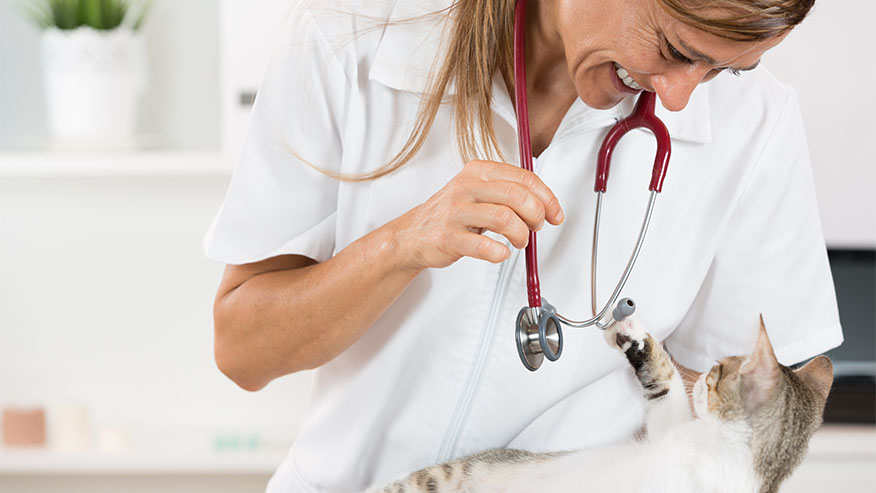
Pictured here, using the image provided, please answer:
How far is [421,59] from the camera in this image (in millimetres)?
777

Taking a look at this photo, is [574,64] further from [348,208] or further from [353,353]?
[353,353]

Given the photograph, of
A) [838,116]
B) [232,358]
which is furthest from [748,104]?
[838,116]

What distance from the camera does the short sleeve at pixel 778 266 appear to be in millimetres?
807

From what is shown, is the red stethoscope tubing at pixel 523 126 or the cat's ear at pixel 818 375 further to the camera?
the cat's ear at pixel 818 375

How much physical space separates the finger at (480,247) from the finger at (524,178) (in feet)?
0.14

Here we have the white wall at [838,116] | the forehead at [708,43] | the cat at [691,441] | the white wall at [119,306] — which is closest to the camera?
the forehead at [708,43]

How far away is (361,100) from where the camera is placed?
78 cm

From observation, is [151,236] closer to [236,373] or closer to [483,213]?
[236,373]

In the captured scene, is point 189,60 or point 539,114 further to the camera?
point 189,60

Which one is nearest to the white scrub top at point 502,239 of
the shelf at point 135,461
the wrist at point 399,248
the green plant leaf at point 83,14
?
the wrist at point 399,248

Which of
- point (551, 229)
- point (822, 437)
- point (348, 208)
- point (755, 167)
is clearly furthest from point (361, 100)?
point (822, 437)

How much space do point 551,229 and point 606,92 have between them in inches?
5.9

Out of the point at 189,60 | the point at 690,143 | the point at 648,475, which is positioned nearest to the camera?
the point at 648,475

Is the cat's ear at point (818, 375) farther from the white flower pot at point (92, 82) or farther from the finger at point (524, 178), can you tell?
the white flower pot at point (92, 82)
